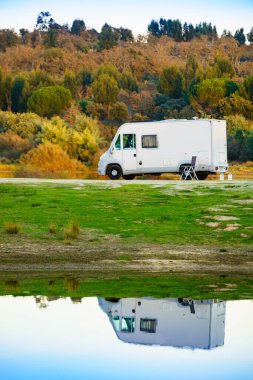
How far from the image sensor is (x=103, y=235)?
77.0 feet

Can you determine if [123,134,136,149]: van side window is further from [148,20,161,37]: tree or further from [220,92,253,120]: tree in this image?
[148,20,161,37]: tree

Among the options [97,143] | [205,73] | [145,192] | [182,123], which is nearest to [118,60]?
[205,73]

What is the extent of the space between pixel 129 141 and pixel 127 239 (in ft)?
46.9

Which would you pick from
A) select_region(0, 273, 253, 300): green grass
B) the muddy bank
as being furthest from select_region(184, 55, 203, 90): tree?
select_region(0, 273, 253, 300): green grass

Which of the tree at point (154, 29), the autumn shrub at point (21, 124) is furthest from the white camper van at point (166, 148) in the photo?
the tree at point (154, 29)

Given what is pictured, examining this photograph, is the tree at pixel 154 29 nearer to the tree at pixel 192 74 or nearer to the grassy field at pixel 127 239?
the tree at pixel 192 74

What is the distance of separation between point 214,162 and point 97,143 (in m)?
30.6

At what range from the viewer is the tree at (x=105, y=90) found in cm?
9775

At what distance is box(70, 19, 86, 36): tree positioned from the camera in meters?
191

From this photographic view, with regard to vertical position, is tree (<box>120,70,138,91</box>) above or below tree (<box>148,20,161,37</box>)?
below

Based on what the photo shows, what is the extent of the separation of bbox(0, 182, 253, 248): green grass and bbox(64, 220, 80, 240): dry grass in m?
0.18

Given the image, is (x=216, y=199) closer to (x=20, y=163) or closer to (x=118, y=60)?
(x=20, y=163)

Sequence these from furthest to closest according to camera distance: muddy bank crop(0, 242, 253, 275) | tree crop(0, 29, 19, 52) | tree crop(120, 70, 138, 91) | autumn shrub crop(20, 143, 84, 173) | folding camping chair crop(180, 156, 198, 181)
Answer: tree crop(0, 29, 19, 52), tree crop(120, 70, 138, 91), autumn shrub crop(20, 143, 84, 173), folding camping chair crop(180, 156, 198, 181), muddy bank crop(0, 242, 253, 275)

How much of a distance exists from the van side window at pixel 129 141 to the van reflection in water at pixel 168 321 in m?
20.8
